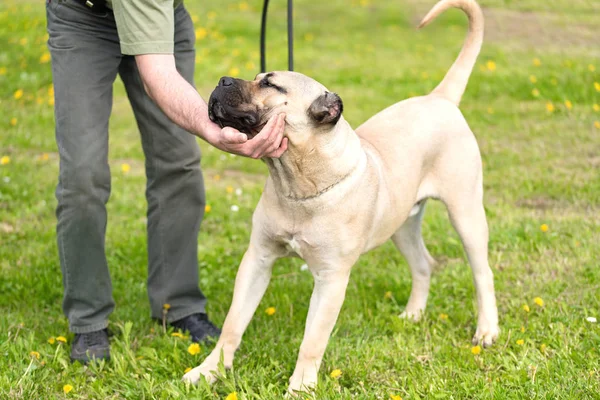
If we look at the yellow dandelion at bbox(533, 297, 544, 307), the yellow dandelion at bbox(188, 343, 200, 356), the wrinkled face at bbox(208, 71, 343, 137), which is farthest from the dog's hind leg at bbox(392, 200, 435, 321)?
the wrinkled face at bbox(208, 71, 343, 137)

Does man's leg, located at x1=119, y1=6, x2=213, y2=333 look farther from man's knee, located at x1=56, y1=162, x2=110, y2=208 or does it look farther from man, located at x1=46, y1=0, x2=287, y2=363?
man's knee, located at x1=56, y1=162, x2=110, y2=208

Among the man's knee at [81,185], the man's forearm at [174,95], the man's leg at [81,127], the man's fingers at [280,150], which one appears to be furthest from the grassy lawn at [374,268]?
the man's forearm at [174,95]

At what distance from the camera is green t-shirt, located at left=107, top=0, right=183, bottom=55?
3.24 m

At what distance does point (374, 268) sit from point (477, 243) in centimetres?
91

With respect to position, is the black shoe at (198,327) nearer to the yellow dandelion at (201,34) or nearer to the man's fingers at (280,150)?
the man's fingers at (280,150)

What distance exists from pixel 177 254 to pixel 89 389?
0.92 metres

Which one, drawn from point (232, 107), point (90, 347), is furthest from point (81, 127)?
point (90, 347)

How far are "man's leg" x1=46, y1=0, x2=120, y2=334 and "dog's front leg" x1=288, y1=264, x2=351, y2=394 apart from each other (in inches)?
42.9

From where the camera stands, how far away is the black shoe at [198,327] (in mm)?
3893

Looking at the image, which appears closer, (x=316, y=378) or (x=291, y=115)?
(x=291, y=115)

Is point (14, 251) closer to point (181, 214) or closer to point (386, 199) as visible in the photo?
point (181, 214)

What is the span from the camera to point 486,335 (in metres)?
3.75

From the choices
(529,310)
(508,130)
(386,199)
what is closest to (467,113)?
(508,130)

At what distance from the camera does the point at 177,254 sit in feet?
13.3
